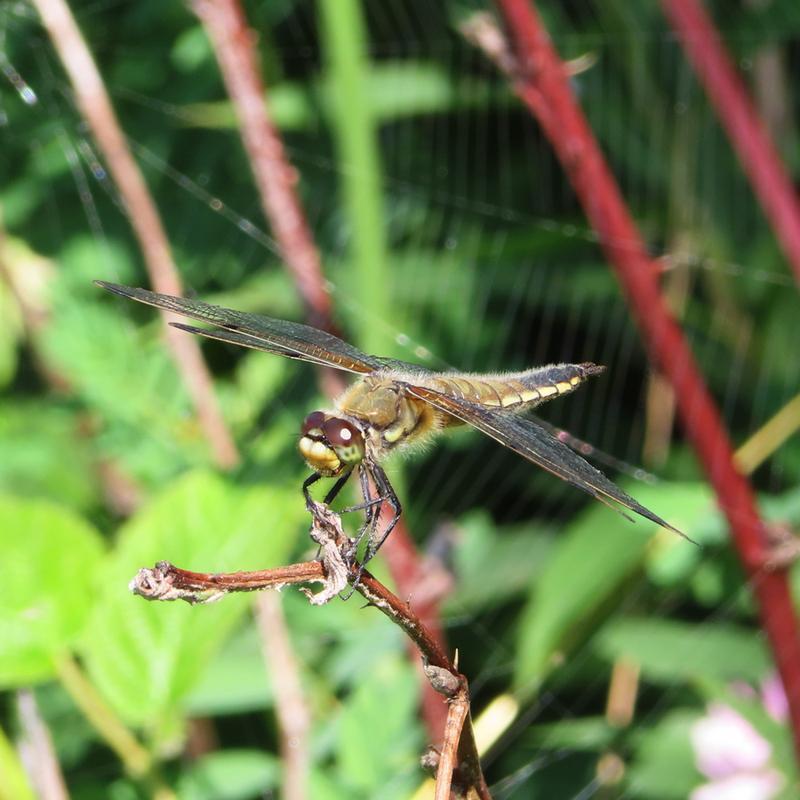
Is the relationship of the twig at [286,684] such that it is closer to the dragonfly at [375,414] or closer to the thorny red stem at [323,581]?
the dragonfly at [375,414]

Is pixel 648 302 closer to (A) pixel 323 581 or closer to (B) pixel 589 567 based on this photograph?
(B) pixel 589 567

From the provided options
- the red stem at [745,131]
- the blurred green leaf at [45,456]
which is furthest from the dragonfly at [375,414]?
the blurred green leaf at [45,456]

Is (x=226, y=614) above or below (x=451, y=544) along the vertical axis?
above

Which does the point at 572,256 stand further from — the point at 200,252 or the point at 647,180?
the point at 200,252

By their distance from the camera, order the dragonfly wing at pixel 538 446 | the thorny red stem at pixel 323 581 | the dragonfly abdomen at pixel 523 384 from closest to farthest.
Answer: the thorny red stem at pixel 323 581, the dragonfly wing at pixel 538 446, the dragonfly abdomen at pixel 523 384

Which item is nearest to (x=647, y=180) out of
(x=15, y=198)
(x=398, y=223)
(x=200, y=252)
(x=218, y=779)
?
(x=398, y=223)

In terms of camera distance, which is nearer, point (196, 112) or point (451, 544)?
point (451, 544)

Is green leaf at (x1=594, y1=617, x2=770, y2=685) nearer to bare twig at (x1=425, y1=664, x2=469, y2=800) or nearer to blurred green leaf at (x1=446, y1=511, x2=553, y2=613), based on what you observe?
blurred green leaf at (x1=446, y1=511, x2=553, y2=613)

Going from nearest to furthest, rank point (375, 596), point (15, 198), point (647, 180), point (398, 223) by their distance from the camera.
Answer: point (375, 596) < point (15, 198) < point (398, 223) < point (647, 180)
